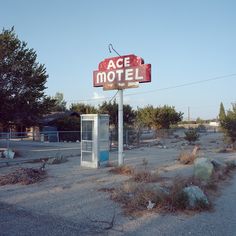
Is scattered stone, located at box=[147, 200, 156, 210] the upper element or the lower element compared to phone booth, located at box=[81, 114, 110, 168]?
lower

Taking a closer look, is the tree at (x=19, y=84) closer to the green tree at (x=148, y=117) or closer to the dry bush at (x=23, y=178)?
the dry bush at (x=23, y=178)

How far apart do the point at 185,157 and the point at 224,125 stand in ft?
40.2

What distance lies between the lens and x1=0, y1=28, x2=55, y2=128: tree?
2523 cm

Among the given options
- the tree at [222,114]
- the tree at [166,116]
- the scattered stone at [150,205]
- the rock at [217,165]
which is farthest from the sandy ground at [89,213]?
the tree at [166,116]

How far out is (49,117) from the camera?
45188 millimetres

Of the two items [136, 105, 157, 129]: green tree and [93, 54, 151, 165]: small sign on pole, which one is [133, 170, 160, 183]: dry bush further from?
[136, 105, 157, 129]: green tree

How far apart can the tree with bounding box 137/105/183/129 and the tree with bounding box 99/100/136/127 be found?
221 cm

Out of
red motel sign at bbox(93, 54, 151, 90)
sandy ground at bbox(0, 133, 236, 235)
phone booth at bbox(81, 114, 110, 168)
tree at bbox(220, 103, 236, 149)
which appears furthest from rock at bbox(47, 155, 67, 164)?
tree at bbox(220, 103, 236, 149)

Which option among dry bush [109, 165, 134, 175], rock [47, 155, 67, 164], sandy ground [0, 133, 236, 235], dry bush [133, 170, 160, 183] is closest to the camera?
sandy ground [0, 133, 236, 235]

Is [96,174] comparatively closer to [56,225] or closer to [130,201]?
[130,201]

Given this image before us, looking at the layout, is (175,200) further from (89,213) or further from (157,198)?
(89,213)

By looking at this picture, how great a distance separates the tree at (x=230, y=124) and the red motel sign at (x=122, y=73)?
1542 cm

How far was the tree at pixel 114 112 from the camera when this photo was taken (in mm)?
47000

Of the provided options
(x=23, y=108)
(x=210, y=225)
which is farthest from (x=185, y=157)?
(x=23, y=108)
